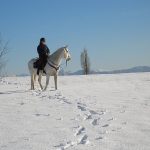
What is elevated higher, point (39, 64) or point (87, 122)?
point (39, 64)

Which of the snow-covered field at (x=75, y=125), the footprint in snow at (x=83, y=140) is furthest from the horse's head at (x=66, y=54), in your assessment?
the footprint in snow at (x=83, y=140)

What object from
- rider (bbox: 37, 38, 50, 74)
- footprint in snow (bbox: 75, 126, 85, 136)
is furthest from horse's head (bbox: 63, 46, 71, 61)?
footprint in snow (bbox: 75, 126, 85, 136)

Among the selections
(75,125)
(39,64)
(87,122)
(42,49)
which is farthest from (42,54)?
(75,125)

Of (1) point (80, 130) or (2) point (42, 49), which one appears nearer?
(1) point (80, 130)

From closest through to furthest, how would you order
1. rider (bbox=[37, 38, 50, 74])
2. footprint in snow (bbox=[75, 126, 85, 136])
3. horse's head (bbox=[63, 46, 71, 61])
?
footprint in snow (bbox=[75, 126, 85, 136]), horse's head (bbox=[63, 46, 71, 61]), rider (bbox=[37, 38, 50, 74])

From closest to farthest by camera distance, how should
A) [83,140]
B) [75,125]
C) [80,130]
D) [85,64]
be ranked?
1. [83,140]
2. [80,130]
3. [75,125]
4. [85,64]

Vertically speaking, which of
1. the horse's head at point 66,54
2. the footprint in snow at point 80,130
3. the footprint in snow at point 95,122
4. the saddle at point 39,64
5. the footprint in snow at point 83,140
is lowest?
the footprint in snow at point 83,140

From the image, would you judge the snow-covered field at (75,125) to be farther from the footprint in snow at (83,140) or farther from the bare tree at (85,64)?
the bare tree at (85,64)

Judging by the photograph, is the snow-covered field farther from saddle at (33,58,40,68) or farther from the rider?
saddle at (33,58,40,68)

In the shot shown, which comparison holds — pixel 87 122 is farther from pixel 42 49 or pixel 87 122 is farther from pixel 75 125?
pixel 42 49

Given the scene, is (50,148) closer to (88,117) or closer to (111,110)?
(88,117)

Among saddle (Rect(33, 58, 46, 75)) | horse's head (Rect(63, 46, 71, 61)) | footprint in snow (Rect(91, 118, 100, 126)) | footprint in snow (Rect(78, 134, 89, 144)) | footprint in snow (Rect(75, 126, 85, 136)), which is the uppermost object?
horse's head (Rect(63, 46, 71, 61))

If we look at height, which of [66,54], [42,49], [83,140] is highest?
[42,49]

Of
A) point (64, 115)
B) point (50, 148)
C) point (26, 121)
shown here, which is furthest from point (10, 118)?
point (50, 148)
